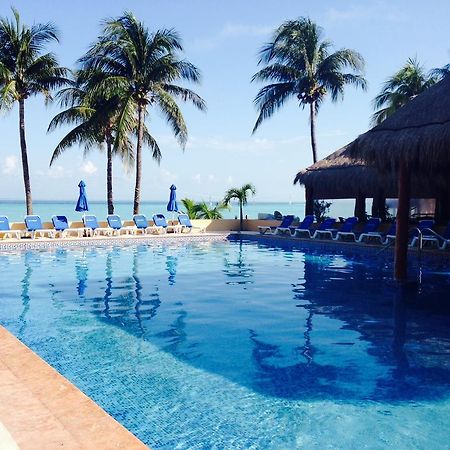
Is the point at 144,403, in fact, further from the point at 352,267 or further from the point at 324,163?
the point at 324,163

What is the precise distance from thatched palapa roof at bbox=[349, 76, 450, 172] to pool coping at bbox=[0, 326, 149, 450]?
7.40 m

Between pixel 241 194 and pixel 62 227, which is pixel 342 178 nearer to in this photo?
pixel 241 194

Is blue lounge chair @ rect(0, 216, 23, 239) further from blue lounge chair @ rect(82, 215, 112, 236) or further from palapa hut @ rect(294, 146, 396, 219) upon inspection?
palapa hut @ rect(294, 146, 396, 219)

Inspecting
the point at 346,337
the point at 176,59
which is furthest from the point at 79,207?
the point at 346,337

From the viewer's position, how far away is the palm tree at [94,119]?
19316mm

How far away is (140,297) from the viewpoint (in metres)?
7.90

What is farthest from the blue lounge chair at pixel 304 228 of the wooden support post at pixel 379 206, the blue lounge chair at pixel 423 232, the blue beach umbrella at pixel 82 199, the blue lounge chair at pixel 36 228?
the blue lounge chair at pixel 36 228

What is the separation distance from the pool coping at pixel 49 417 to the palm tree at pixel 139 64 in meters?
16.5

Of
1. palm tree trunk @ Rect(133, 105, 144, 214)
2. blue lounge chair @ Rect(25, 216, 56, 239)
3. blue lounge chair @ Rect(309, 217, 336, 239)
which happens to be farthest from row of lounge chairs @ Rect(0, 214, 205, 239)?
blue lounge chair @ Rect(309, 217, 336, 239)

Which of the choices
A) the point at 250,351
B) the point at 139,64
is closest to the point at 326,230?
the point at 139,64

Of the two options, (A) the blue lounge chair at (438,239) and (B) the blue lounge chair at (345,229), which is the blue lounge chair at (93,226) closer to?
(B) the blue lounge chair at (345,229)

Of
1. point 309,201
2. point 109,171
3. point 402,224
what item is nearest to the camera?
point 402,224

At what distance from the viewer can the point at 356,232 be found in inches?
654

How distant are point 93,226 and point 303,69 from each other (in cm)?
1141
